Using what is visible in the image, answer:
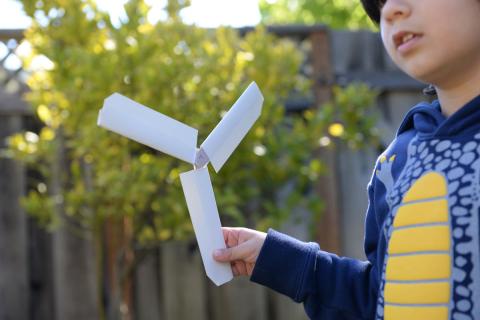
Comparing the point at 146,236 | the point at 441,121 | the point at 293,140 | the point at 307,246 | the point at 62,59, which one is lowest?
the point at 307,246

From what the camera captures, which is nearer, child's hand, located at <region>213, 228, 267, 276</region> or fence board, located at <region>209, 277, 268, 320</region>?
child's hand, located at <region>213, 228, 267, 276</region>

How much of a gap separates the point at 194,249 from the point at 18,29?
130cm

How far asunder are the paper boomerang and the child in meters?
0.03

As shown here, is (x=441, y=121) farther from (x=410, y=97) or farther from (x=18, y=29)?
(x=410, y=97)

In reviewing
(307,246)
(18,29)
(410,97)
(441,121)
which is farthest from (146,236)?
(441,121)

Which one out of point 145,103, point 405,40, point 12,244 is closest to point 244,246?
point 405,40

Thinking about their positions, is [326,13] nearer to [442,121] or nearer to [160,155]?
[160,155]

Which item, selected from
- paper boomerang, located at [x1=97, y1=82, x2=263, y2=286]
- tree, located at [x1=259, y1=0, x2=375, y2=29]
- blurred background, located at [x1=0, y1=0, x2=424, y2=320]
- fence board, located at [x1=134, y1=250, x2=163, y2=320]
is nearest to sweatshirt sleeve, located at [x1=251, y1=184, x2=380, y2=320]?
paper boomerang, located at [x1=97, y1=82, x2=263, y2=286]

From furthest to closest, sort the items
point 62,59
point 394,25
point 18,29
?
point 18,29 → point 62,59 → point 394,25

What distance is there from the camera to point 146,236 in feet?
11.5

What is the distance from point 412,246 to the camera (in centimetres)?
121

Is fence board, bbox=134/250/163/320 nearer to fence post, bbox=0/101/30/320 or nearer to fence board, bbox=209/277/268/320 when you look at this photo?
fence board, bbox=209/277/268/320

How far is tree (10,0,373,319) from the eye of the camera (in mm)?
3168

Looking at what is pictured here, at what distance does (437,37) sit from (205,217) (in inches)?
17.4
